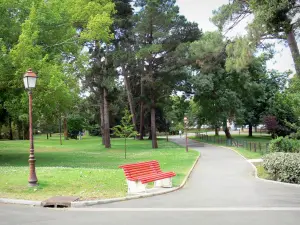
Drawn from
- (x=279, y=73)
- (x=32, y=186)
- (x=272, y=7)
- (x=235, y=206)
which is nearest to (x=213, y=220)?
(x=235, y=206)

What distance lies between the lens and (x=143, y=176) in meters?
11.3

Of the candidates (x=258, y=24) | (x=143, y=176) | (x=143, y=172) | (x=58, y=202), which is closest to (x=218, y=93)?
(x=258, y=24)

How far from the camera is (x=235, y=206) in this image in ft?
29.2

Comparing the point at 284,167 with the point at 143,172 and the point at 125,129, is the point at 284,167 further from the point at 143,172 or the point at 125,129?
the point at 125,129

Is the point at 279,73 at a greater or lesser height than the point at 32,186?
greater

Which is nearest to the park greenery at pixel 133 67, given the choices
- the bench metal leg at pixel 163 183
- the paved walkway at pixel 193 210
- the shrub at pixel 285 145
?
the shrub at pixel 285 145

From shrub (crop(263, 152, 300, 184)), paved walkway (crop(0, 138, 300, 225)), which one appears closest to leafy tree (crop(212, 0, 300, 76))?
shrub (crop(263, 152, 300, 184))

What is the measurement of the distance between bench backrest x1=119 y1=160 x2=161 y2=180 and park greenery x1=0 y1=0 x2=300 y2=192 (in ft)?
2.27

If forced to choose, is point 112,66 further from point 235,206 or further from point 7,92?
point 235,206

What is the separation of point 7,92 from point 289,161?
1699cm

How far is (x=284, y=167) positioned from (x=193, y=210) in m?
6.26

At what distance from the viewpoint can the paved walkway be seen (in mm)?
7438

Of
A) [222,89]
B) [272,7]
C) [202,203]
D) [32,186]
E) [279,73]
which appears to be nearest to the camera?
[202,203]

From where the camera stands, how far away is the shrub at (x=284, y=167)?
12891mm
